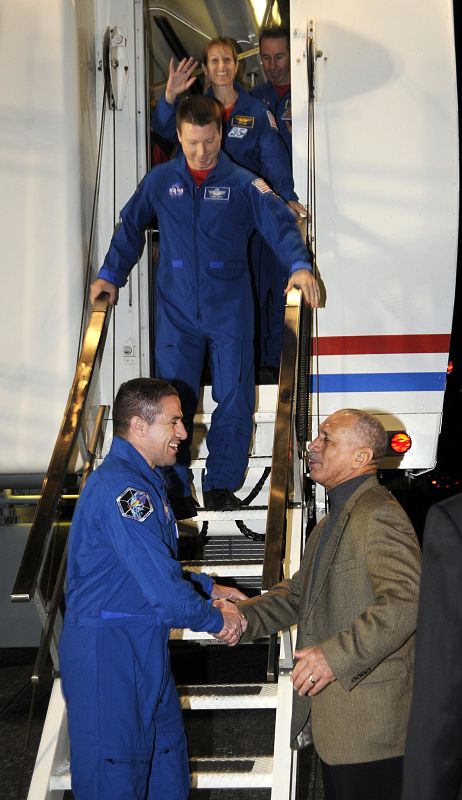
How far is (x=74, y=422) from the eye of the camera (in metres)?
3.73

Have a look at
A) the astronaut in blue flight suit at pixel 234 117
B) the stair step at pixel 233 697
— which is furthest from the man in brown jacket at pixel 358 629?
the astronaut in blue flight suit at pixel 234 117

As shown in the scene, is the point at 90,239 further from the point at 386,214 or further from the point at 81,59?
the point at 386,214

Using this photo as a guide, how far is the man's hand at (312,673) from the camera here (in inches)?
102

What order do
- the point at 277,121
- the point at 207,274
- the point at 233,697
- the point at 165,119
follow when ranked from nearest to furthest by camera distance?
the point at 233,697 → the point at 207,274 → the point at 165,119 → the point at 277,121

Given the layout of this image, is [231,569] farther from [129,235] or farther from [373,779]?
[129,235]

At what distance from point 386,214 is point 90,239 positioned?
1394mm

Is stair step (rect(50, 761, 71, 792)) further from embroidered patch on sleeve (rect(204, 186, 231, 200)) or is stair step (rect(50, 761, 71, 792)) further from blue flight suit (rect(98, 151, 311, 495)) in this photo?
embroidered patch on sleeve (rect(204, 186, 231, 200))

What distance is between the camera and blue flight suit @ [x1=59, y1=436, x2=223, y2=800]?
9.04 ft

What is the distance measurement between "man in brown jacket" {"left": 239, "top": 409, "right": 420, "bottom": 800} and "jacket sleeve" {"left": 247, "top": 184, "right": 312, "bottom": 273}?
1279mm

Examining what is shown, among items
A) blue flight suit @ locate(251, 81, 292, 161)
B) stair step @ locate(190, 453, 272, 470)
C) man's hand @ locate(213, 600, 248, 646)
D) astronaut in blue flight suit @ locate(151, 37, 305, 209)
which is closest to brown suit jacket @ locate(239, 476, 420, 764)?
man's hand @ locate(213, 600, 248, 646)

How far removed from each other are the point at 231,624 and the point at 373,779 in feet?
1.99

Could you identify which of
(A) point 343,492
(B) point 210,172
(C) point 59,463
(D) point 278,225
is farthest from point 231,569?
(B) point 210,172

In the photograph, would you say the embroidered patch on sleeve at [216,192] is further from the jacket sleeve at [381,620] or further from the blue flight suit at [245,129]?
the jacket sleeve at [381,620]

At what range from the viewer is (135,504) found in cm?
279
